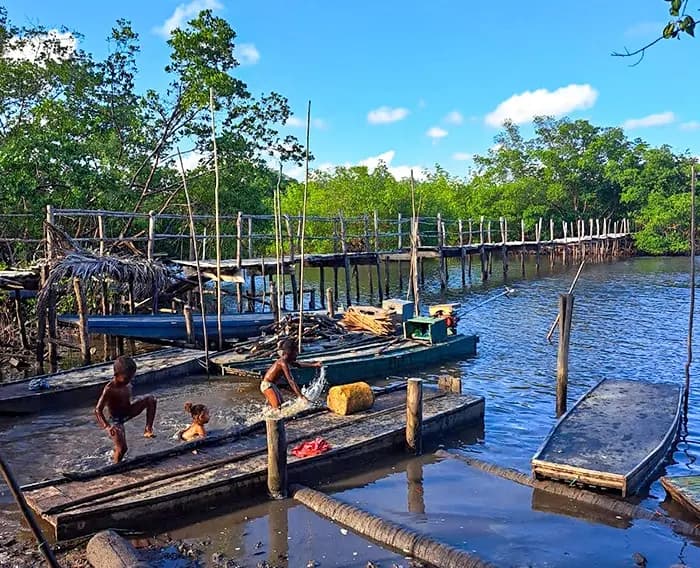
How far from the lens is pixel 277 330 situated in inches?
577

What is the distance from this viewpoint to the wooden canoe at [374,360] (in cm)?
1277

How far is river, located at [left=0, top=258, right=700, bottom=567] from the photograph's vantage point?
6.71 metres

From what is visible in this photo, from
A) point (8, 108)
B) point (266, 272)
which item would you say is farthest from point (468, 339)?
point (8, 108)

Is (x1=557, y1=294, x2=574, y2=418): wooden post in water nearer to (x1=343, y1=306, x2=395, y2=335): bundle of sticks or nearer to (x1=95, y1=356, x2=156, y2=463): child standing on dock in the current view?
(x1=343, y1=306, x2=395, y2=335): bundle of sticks

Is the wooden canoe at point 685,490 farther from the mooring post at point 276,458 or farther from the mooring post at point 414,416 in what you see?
the mooring post at point 276,458

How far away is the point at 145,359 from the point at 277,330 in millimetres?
2849

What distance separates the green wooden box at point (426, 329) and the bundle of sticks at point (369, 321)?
483 mm

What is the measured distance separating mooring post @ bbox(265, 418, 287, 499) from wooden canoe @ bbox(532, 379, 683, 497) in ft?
10.2

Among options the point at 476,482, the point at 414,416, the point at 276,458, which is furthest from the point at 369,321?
the point at 276,458

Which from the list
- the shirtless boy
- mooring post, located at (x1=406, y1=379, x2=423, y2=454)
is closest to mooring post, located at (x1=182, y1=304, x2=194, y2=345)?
the shirtless boy

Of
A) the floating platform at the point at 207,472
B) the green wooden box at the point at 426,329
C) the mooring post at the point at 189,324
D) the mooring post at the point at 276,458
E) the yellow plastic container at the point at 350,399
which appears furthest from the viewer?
the green wooden box at the point at 426,329

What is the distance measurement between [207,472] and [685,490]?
5.46 meters

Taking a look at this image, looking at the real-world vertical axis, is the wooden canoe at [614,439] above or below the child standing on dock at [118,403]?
below

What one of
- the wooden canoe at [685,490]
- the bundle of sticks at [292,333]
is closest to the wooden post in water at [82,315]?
the bundle of sticks at [292,333]
